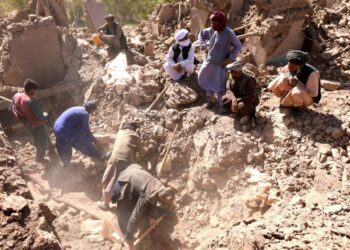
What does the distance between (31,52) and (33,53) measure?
0.04 metres

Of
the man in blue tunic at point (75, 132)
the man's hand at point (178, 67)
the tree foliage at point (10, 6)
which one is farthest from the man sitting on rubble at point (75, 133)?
the tree foliage at point (10, 6)

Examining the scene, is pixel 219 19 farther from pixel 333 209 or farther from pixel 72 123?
pixel 333 209

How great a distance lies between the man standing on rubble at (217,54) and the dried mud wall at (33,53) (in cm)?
363

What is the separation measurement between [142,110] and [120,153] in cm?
157

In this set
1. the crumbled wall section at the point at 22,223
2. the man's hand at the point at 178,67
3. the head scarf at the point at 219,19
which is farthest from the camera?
the man's hand at the point at 178,67

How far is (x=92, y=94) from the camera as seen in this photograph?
738 centimetres

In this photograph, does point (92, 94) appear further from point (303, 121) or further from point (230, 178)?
point (303, 121)

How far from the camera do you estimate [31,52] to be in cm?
755

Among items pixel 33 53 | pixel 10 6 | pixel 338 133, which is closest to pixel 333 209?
pixel 338 133

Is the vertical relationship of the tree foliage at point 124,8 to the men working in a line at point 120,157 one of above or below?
below

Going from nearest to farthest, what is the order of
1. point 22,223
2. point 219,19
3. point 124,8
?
point 22,223 < point 219,19 < point 124,8

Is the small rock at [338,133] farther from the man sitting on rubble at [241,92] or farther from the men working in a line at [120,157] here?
the men working in a line at [120,157]

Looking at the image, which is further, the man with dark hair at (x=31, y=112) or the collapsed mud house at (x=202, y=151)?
the man with dark hair at (x=31, y=112)

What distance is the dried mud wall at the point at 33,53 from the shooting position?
288 inches
